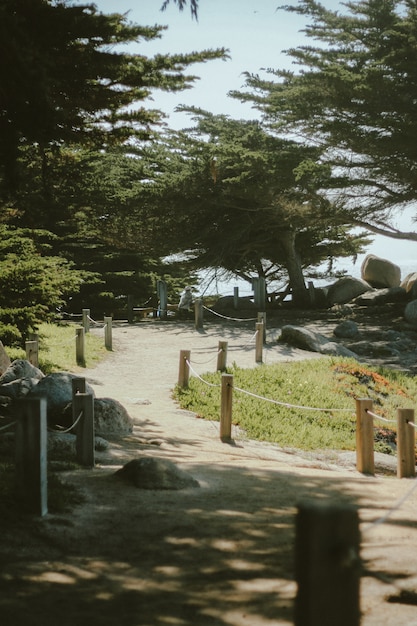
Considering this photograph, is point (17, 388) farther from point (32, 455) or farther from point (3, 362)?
point (32, 455)

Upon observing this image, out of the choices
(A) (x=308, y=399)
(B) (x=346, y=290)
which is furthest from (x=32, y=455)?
(B) (x=346, y=290)

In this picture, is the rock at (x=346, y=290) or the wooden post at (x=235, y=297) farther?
the rock at (x=346, y=290)

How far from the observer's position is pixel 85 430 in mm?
7805

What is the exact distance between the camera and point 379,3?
23375mm

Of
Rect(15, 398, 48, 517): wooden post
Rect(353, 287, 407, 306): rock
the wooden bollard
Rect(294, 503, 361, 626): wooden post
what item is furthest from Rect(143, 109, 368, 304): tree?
Rect(294, 503, 361, 626): wooden post

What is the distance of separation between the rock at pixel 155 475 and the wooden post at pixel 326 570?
16.4 feet

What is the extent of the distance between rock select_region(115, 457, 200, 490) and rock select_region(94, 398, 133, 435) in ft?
11.0

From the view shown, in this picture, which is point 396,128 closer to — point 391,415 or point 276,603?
point 391,415

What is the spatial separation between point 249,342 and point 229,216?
10.1 metres

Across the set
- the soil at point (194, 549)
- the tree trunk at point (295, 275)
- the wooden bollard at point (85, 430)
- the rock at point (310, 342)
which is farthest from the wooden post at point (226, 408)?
the tree trunk at point (295, 275)

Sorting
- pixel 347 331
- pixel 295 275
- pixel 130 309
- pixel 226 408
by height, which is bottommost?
pixel 226 408

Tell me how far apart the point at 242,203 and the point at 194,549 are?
25025 millimetres

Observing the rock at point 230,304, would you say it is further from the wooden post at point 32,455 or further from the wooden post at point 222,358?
the wooden post at point 32,455

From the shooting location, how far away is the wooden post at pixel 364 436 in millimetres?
9281
